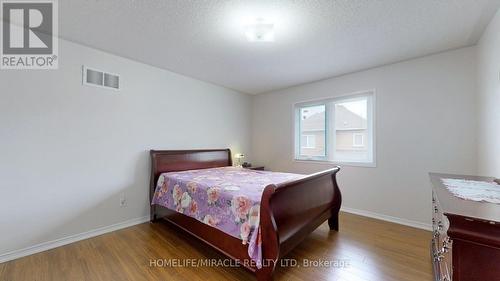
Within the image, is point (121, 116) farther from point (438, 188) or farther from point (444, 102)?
point (444, 102)

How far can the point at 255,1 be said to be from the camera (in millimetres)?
1777

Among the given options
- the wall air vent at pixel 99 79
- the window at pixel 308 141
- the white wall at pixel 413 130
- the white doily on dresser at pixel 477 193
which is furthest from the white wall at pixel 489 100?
the wall air vent at pixel 99 79

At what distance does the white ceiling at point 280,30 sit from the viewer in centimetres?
185

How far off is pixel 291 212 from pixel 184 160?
217cm

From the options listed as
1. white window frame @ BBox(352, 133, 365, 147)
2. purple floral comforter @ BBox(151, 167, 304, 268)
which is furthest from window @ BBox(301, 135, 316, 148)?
purple floral comforter @ BBox(151, 167, 304, 268)

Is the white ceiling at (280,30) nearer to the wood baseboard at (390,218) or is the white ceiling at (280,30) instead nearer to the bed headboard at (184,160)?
the bed headboard at (184,160)

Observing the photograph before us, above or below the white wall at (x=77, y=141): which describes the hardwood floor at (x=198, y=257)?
below

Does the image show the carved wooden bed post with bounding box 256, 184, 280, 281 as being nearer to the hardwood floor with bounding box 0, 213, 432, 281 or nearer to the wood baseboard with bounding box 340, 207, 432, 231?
the hardwood floor with bounding box 0, 213, 432, 281

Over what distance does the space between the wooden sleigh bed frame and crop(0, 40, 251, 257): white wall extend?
0.29 m

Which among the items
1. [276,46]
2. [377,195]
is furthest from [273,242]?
[377,195]

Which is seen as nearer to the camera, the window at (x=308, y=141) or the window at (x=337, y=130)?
the window at (x=337, y=130)

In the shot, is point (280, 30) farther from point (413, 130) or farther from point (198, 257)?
point (198, 257)

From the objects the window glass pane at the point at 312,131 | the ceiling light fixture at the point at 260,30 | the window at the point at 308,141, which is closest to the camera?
the ceiling light fixture at the point at 260,30

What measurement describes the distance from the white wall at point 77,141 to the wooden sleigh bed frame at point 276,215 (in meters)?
0.29
